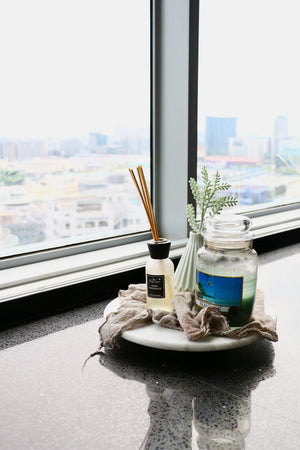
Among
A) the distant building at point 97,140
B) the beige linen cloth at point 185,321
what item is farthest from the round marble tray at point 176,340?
the distant building at point 97,140

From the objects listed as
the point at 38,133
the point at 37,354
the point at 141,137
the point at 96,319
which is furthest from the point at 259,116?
the point at 37,354

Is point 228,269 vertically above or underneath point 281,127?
underneath

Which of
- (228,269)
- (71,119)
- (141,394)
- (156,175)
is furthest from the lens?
(156,175)

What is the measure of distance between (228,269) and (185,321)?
119mm

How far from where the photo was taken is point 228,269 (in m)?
0.85

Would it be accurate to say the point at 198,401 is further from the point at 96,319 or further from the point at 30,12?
the point at 30,12

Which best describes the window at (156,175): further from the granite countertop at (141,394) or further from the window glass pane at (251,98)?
the granite countertop at (141,394)

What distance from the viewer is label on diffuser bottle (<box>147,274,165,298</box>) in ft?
3.00

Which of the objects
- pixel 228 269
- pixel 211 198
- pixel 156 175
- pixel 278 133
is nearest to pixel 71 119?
pixel 156 175

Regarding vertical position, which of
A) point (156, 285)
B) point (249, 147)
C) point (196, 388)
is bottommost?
point (196, 388)

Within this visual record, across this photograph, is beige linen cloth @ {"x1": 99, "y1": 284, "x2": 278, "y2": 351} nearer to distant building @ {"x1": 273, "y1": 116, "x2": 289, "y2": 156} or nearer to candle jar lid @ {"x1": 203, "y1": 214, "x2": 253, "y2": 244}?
candle jar lid @ {"x1": 203, "y1": 214, "x2": 253, "y2": 244}

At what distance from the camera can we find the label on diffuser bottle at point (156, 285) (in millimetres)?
915

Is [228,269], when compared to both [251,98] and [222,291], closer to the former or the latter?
[222,291]

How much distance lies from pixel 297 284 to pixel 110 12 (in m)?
0.94
